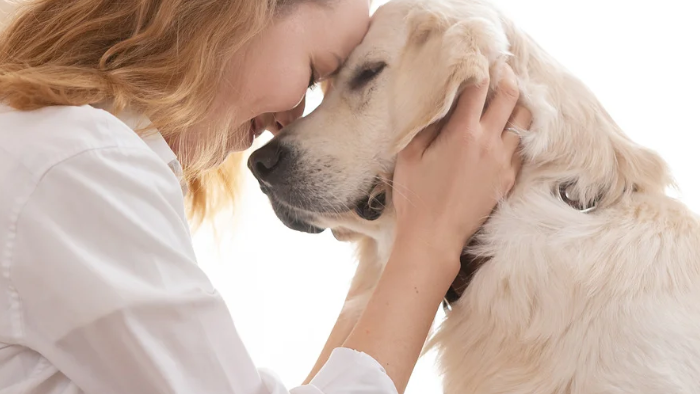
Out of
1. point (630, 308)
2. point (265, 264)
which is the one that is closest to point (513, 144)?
point (630, 308)

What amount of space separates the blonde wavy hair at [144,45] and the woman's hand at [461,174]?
0.36 metres

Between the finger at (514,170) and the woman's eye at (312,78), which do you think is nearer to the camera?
the finger at (514,170)

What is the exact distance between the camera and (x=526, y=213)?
116 cm

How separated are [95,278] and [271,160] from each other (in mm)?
581

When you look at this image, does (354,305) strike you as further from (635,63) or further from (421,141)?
(635,63)

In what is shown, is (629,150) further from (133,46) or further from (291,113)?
(133,46)

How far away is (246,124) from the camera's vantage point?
1324mm

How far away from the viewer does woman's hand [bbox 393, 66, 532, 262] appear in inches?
45.4

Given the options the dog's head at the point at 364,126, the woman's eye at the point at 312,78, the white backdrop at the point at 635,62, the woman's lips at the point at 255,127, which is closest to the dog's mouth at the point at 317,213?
the dog's head at the point at 364,126

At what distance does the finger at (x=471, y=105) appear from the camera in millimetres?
1168

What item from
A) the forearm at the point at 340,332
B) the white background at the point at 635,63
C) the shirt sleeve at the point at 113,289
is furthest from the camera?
the white background at the point at 635,63

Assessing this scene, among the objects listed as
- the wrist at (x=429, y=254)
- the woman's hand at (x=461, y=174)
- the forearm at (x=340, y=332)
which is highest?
the woman's hand at (x=461, y=174)

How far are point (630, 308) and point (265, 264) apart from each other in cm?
159

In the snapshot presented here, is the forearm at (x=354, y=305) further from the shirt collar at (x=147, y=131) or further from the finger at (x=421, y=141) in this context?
the shirt collar at (x=147, y=131)
